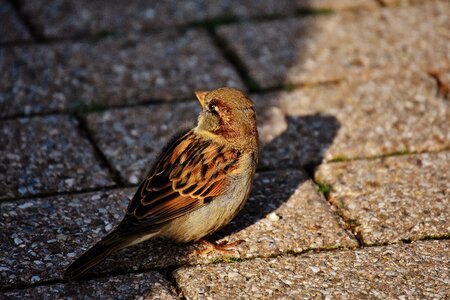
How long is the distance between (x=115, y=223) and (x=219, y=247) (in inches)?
25.2

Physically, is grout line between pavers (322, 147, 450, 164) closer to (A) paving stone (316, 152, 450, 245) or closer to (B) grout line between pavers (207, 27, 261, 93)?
(A) paving stone (316, 152, 450, 245)

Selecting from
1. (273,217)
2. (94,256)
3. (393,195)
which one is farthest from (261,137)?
(94,256)

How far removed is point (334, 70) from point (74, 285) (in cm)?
311

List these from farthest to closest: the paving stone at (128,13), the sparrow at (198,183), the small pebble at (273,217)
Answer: the paving stone at (128,13) < the small pebble at (273,217) < the sparrow at (198,183)

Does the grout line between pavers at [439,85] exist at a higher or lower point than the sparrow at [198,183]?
higher

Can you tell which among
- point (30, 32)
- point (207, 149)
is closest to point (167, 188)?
point (207, 149)

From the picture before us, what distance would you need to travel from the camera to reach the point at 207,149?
4.45m

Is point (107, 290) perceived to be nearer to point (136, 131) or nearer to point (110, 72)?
point (136, 131)

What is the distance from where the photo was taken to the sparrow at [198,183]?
13.4ft

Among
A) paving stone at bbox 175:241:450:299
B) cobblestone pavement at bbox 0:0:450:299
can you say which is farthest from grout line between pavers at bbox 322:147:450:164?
paving stone at bbox 175:241:450:299

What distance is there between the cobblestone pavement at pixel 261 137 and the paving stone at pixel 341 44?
0.02 meters

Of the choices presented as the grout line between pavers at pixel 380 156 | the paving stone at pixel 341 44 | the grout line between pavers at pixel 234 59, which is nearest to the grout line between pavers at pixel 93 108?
the grout line between pavers at pixel 234 59

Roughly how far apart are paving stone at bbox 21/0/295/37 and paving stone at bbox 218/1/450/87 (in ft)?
0.92

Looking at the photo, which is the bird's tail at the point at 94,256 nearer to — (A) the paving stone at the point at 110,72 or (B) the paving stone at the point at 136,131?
(B) the paving stone at the point at 136,131
